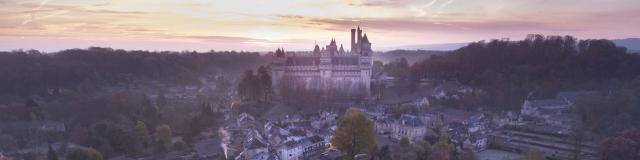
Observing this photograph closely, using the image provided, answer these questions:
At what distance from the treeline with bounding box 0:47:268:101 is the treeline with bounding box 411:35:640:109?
18.0 meters

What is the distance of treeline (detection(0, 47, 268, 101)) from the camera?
29.1m

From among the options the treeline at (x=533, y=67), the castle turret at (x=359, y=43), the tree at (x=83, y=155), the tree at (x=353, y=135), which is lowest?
the tree at (x=83, y=155)

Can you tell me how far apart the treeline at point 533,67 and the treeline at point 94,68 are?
708 inches

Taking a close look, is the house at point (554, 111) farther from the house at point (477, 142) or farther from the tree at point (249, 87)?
the tree at point (249, 87)

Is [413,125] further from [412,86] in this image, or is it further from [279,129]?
[412,86]

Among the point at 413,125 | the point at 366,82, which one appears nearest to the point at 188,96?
the point at 366,82

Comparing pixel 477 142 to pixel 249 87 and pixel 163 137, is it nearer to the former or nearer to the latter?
pixel 163 137

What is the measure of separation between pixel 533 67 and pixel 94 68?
83.6ft

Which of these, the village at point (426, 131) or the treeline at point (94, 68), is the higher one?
the treeline at point (94, 68)

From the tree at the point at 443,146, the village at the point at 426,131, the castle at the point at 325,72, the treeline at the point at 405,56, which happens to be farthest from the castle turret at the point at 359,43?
the treeline at the point at 405,56

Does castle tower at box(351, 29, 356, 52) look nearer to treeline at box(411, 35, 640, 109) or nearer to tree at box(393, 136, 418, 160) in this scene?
treeline at box(411, 35, 640, 109)

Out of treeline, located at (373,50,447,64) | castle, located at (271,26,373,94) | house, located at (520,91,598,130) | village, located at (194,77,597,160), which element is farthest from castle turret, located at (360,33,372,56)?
treeline, located at (373,50,447,64)

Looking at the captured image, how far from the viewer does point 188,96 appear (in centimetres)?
3120

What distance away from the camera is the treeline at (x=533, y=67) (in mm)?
25562
